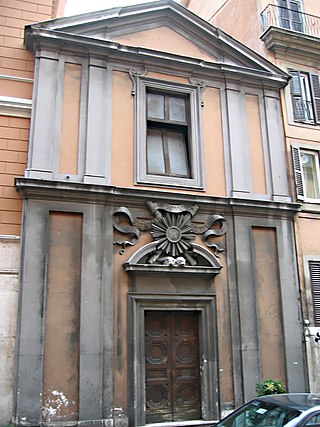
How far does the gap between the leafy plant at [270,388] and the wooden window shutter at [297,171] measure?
4796 millimetres

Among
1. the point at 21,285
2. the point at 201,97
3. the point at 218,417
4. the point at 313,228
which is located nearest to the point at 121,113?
the point at 201,97

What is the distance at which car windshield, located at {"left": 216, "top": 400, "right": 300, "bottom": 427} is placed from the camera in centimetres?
578

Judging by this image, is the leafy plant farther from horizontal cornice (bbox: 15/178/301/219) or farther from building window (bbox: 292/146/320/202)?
building window (bbox: 292/146/320/202)

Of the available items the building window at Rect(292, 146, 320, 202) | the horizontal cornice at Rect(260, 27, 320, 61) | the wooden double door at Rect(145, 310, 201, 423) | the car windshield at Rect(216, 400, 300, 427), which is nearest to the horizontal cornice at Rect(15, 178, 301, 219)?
the building window at Rect(292, 146, 320, 202)

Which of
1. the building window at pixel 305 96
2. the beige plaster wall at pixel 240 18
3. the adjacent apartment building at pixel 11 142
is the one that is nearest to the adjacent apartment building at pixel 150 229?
the adjacent apartment building at pixel 11 142

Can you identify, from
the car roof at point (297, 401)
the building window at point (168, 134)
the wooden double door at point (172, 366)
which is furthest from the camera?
the building window at point (168, 134)

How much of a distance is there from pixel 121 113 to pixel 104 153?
1207 mm

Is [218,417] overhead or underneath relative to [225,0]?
underneath

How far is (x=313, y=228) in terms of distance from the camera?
1267 centimetres

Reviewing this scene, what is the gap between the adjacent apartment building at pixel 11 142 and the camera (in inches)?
376

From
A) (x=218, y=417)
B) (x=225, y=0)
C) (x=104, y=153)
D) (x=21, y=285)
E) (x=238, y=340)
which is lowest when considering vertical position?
(x=218, y=417)

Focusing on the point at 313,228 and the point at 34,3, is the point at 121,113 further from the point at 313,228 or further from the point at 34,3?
the point at 313,228

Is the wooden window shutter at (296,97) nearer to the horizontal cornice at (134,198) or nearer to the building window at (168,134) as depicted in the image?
the horizontal cornice at (134,198)

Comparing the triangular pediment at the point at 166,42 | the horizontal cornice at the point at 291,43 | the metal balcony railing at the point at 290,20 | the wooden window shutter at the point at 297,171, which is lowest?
the wooden window shutter at the point at 297,171
